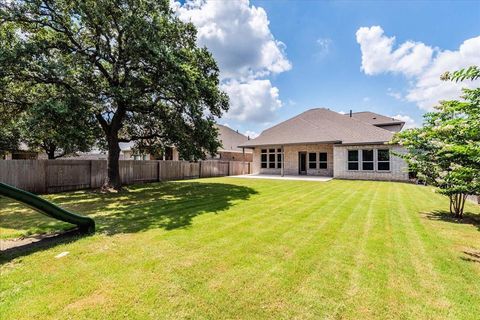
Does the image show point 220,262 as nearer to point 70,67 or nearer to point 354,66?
point 70,67

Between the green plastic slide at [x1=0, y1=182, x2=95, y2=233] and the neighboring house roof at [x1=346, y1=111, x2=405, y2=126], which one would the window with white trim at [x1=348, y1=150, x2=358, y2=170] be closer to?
the neighboring house roof at [x1=346, y1=111, x2=405, y2=126]

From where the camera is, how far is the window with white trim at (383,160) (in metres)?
17.5

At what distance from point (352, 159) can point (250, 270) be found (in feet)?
57.8

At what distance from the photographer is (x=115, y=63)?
36.7ft

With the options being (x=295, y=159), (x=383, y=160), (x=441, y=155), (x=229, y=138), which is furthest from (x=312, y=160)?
(x=441, y=155)

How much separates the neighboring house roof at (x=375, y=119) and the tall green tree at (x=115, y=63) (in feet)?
67.9

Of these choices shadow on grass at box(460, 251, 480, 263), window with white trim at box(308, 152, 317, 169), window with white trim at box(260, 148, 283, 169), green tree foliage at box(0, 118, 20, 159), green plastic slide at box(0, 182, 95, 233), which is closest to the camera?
shadow on grass at box(460, 251, 480, 263)

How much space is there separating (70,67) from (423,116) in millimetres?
13433

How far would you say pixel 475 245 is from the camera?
4.74 metres

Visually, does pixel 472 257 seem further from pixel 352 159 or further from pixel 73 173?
pixel 352 159

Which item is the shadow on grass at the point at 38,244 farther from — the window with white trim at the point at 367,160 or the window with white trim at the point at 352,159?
the window with white trim at the point at 367,160

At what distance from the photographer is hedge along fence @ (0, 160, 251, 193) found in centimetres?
1048

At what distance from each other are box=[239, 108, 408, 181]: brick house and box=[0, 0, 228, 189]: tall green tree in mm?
10762

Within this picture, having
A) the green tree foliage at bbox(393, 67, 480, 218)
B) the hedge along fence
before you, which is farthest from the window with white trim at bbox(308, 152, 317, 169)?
the green tree foliage at bbox(393, 67, 480, 218)
